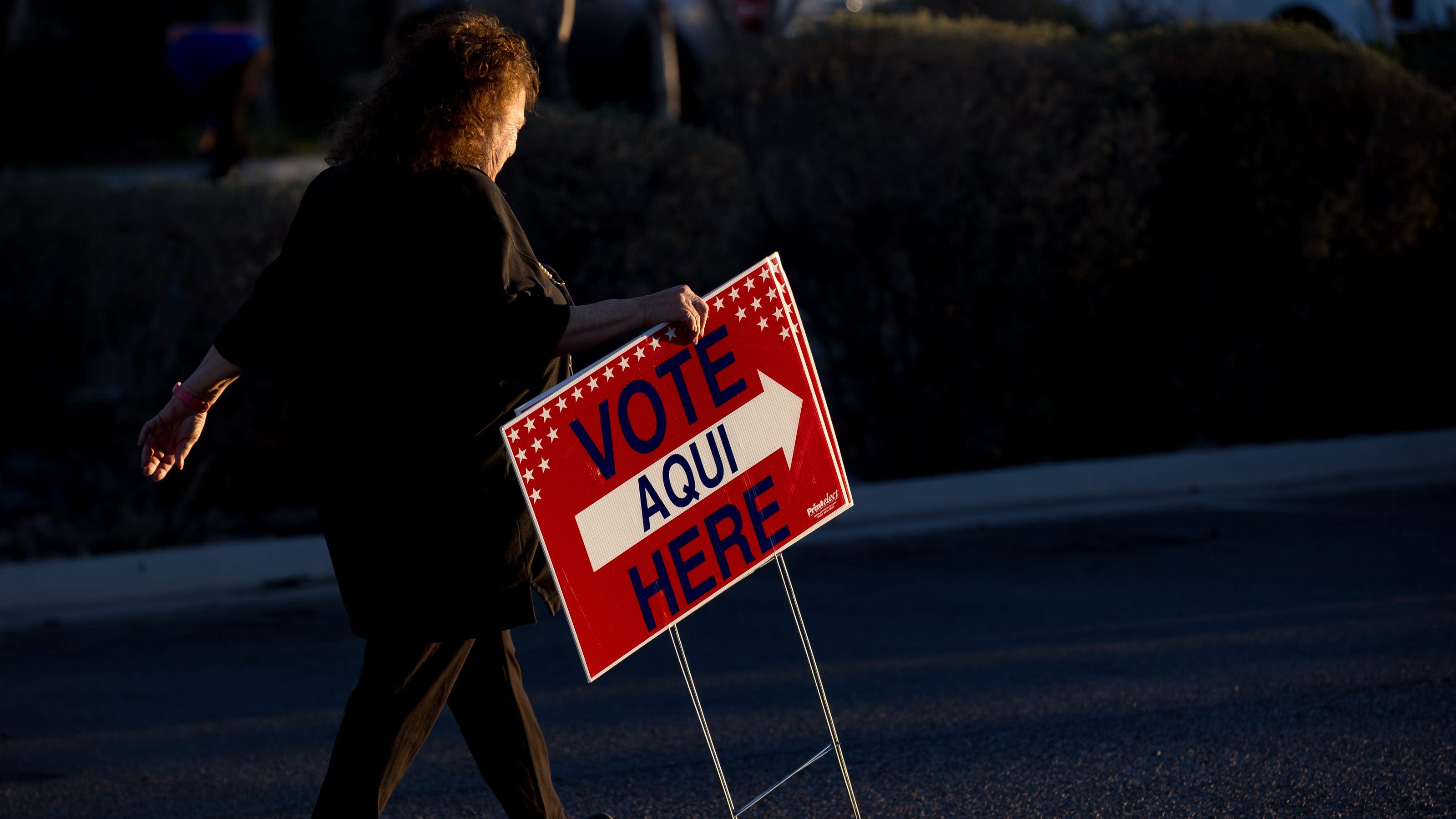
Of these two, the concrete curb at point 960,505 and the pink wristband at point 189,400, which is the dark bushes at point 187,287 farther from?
the pink wristband at point 189,400

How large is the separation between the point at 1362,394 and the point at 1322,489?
1.85 metres

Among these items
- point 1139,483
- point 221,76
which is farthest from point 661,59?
point 221,76

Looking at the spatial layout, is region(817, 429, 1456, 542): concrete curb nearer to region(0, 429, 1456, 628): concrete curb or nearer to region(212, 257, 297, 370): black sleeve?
region(0, 429, 1456, 628): concrete curb

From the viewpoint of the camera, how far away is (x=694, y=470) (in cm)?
300

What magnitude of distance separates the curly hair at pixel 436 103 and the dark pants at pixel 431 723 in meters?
0.95

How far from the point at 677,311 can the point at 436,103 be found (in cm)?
60

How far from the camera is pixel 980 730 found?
4340mm

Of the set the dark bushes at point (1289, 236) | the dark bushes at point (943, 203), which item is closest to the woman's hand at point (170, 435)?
the dark bushes at point (943, 203)

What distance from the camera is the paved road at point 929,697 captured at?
3900mm

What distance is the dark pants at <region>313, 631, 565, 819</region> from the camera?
2.87 meters

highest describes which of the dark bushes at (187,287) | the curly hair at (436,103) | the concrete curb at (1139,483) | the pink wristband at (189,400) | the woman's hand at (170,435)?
the curly hair at (436,103)

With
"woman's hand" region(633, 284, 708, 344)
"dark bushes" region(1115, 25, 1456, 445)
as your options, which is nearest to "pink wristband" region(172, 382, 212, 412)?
"woman's hand" region(633, 284, 708, 344)

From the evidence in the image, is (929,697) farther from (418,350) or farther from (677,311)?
(418,350)

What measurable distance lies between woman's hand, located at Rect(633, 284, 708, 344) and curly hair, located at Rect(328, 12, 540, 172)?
0.43 m
